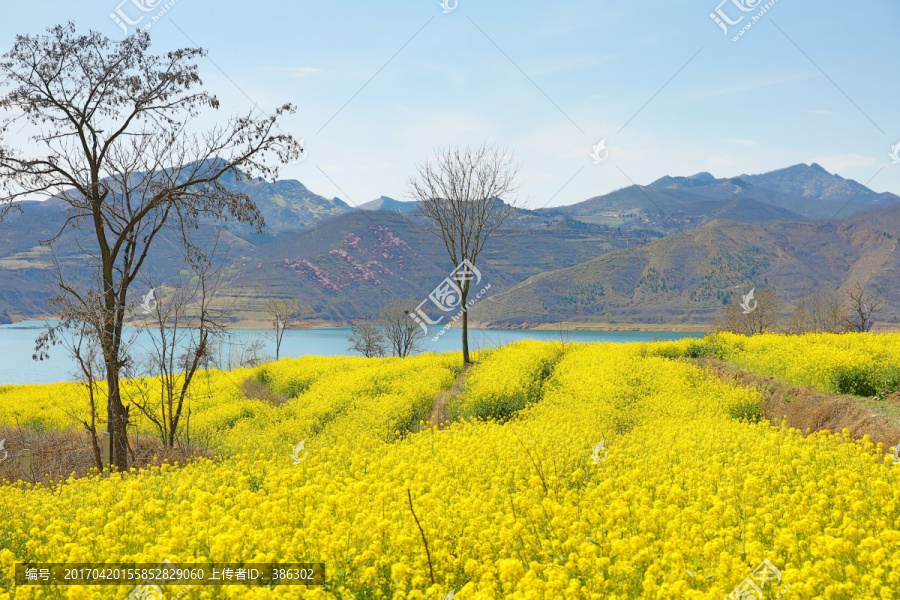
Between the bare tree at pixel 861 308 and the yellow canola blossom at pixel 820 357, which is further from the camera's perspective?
the bare tree at pixel 861 308

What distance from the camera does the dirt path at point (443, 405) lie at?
15.9 m

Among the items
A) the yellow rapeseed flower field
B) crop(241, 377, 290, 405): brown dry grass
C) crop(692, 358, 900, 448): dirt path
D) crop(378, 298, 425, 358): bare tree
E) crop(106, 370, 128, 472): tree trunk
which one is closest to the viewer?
the yellow rapeseed flower field

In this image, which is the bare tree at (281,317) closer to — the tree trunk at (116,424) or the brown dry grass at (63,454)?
the brown dry grass at (63,454)

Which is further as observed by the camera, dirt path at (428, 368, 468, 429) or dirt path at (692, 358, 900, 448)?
dirt path at (428, 368, 468, 429)

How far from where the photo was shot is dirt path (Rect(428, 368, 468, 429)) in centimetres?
1591

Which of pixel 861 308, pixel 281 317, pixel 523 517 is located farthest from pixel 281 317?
pixel 861 308

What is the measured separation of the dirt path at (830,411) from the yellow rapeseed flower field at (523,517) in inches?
69.1

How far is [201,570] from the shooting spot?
4.55 metres

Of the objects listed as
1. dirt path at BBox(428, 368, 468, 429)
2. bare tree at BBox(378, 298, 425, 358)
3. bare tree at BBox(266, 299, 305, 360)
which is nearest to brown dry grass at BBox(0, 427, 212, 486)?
dirt path at BBox(428, 368, 468, 429)

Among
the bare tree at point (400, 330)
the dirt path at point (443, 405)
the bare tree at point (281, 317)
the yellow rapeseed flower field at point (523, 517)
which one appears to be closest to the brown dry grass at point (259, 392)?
the dirt path at point (443, 405)

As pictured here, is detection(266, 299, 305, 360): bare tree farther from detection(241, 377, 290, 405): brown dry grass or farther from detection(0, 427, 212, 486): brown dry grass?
detection(0, 427, 212, 486): brown dry grass

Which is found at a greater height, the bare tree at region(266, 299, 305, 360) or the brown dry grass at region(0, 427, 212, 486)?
the bare tree at region(266, 299, 305, 360)

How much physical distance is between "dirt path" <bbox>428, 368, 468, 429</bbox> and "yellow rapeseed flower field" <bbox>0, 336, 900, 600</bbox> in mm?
4482

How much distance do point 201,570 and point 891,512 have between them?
20.0 ft
